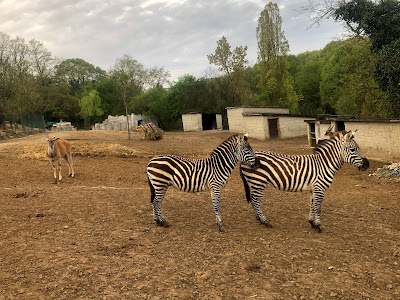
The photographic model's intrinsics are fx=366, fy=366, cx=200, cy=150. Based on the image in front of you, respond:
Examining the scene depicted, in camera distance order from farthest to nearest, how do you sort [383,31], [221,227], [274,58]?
[274,58]
[383,31]
[221,227]

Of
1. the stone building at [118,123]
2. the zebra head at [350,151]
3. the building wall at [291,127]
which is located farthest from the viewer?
the stone building at [118,123]

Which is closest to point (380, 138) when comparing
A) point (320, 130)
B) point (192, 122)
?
point (320, 130)

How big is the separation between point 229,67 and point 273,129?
56.7 feet

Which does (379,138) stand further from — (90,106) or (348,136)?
(90,106)

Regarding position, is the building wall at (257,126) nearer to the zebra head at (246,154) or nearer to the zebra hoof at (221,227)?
the zebra head at (246,154)

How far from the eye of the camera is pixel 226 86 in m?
44.6

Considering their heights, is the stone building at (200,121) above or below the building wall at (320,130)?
above

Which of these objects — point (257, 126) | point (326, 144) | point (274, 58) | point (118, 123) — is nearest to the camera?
point (326, 144)

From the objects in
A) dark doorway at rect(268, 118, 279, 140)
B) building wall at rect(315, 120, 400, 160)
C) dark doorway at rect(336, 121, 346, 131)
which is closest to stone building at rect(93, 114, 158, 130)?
dark doorway at rect(268, 118, 279, 140)

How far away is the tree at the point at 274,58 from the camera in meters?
37.1

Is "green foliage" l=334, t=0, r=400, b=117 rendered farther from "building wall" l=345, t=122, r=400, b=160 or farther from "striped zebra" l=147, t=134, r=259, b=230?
"striped zebra" l=147, t=134, r=259, b=230

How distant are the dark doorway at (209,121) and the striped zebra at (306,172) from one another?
116ft

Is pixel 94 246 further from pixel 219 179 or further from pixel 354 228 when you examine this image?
pixel 354 228

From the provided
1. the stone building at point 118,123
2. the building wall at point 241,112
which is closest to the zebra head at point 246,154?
the building wall at point 241,112
